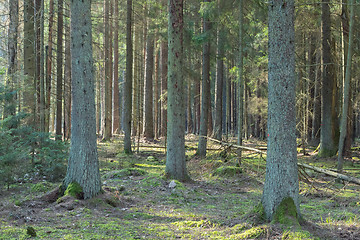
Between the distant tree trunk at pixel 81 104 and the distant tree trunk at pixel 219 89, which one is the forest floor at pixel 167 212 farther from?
the distant tree trunk at pixel 219 89

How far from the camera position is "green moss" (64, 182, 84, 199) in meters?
6.52

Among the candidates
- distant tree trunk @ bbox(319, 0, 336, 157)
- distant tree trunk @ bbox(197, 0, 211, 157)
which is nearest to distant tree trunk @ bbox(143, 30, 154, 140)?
distant tree trunk @ bbox(197, 0, 211, 157)

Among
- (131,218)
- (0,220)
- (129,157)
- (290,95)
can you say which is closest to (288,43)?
(290,95)

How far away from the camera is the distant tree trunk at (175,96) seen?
30.4ft

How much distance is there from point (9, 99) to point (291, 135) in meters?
8.74

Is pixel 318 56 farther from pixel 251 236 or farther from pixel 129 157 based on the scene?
pixel 251 236

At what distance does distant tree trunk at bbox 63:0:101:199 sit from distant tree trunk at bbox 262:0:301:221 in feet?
12.7

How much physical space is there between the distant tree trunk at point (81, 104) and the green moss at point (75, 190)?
0.21ft

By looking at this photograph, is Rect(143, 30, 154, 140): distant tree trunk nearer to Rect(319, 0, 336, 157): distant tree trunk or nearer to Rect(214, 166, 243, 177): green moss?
Rect(214, 166, 243, 177): green moss

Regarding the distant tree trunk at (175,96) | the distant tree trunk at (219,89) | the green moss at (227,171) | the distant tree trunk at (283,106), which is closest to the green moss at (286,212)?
the distant tree trunk at (283,106)

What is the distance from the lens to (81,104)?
6594 millimetres

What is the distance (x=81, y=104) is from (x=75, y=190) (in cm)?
185

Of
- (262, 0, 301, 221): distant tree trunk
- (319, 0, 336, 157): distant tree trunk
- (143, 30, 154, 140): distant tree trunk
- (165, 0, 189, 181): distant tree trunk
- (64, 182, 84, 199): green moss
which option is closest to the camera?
(262, 0, 301, 221): distant tree trunk

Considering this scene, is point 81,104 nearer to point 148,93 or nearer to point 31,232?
point 31,232
